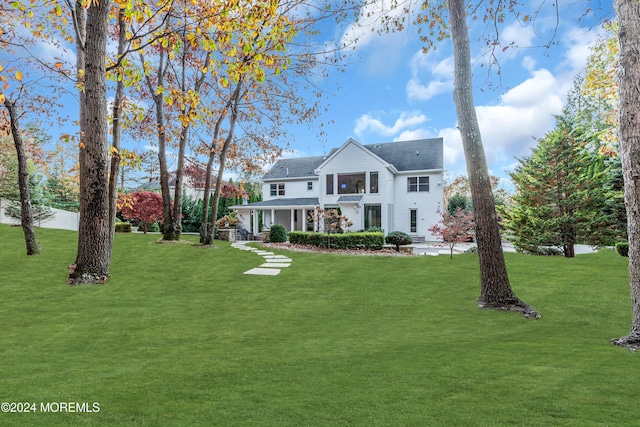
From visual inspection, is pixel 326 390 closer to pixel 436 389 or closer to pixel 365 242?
pixel 436 389

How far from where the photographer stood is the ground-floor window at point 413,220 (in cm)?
2530

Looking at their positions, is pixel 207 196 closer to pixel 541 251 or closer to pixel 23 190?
pixel 23 190

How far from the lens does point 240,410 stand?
2.46 m

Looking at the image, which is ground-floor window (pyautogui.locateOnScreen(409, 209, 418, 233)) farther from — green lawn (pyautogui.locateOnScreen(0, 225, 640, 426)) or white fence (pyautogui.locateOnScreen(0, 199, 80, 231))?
white fence (pyautogui.locateOnScreen(0, 199, 80, 231))

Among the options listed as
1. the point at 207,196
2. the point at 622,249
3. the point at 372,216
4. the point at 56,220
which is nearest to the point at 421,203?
the point at 372,216

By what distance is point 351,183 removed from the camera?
26.1 m

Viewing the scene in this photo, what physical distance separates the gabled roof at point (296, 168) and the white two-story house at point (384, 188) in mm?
3114

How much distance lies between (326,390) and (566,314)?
584cm

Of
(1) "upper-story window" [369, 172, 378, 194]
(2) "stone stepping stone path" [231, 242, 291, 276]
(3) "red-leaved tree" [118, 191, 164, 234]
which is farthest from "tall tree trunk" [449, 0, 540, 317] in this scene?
(3) "red-leaved tree" [118, 191, 164, 234]

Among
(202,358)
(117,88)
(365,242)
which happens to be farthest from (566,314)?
(117,88)

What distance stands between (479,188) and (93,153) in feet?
25.9

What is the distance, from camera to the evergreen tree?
13.5 m

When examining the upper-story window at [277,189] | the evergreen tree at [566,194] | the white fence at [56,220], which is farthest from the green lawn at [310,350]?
the upper-story window at [277,189]

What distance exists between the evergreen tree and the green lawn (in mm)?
4815
